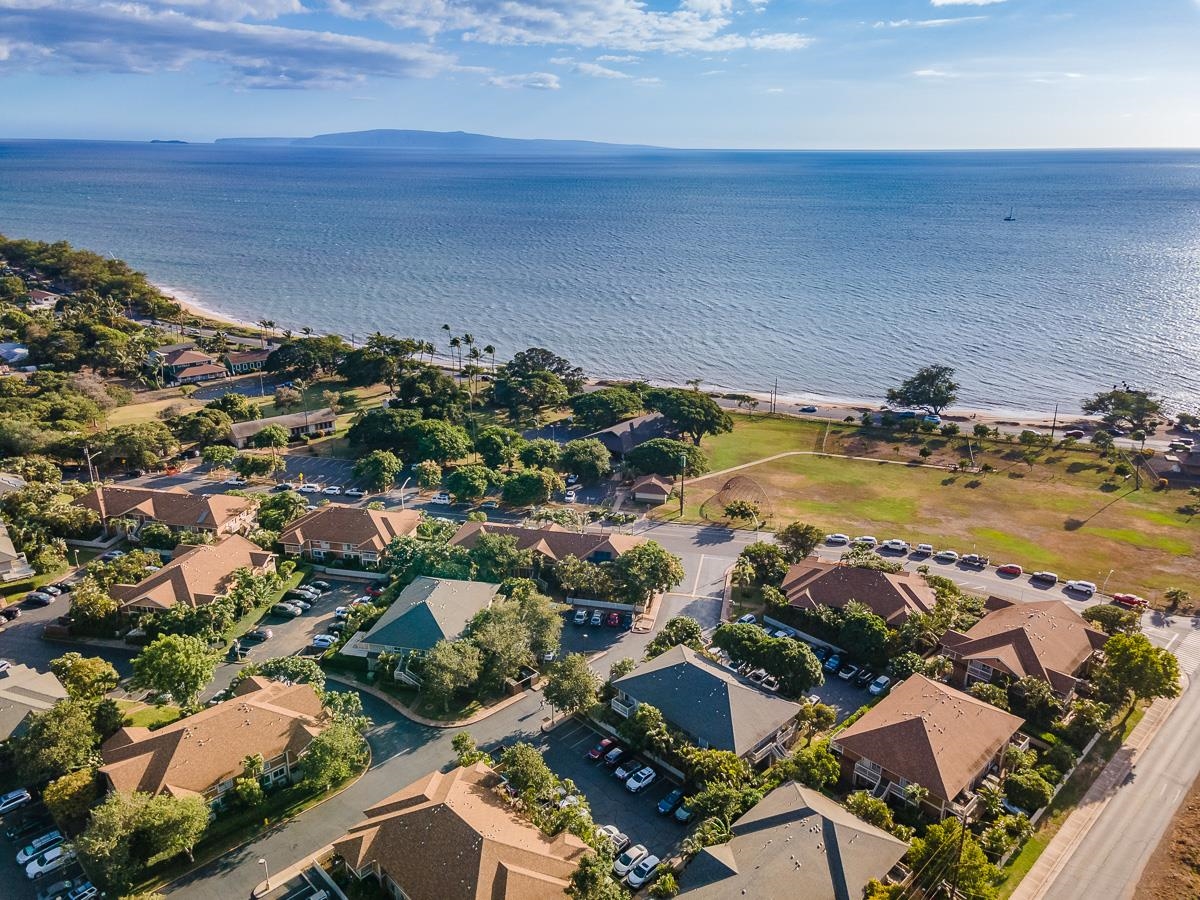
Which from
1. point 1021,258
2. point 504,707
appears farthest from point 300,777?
point 1021,258

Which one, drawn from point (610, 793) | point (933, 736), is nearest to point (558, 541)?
point (610, 793)

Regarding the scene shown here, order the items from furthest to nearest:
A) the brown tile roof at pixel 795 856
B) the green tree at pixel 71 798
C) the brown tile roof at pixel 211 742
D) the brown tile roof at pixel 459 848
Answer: the brown tile roof at pixel 211 742 → the green tree at pixel 71 798 → the brown tile roof at pixel 795 856 → the brown tile roof at pixel 459 848

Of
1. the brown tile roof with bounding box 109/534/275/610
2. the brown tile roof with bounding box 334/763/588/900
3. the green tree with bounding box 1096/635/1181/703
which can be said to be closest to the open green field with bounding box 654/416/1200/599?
the green tree with bounding box 1096/635/1181/703

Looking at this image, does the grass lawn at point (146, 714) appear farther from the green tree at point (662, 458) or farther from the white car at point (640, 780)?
the green tree at point (662, 458)

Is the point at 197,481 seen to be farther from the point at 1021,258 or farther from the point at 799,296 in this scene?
the point at 1021,258

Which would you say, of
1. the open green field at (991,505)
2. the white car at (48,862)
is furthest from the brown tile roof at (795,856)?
the open green field at (991,505)

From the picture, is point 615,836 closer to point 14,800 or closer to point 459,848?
point 459,848
